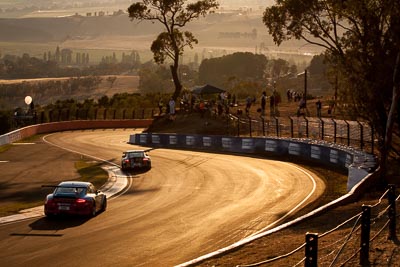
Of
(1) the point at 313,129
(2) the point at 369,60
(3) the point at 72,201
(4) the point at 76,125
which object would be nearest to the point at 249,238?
(3) the point at 72,201

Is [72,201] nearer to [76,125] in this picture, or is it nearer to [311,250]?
[311,250]

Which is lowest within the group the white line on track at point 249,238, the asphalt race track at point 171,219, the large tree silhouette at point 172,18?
the asphalt race track at point 171,219

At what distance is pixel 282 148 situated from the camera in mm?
49375

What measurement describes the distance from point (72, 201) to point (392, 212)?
12744 millimetres

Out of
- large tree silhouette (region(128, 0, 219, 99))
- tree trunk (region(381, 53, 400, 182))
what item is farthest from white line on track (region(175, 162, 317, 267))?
large tree silhouette (region(128, 0, 219, 99))

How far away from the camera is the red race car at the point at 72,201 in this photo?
26.0 metres

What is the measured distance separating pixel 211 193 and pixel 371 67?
9.85 meters

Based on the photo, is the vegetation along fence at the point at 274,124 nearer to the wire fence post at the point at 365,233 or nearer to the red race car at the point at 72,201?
the red race car at the point at 72,201

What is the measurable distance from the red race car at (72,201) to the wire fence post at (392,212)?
1218cm

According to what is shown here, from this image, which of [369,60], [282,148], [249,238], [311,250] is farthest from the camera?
[282,148]

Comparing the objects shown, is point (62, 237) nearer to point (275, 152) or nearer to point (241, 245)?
point (241, 245)

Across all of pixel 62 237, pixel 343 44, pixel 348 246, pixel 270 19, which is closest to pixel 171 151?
pixel 270 19

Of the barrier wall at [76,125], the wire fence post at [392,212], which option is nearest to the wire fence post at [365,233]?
the wire fence post at [392,212]

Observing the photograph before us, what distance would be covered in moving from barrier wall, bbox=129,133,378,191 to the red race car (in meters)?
10.9
